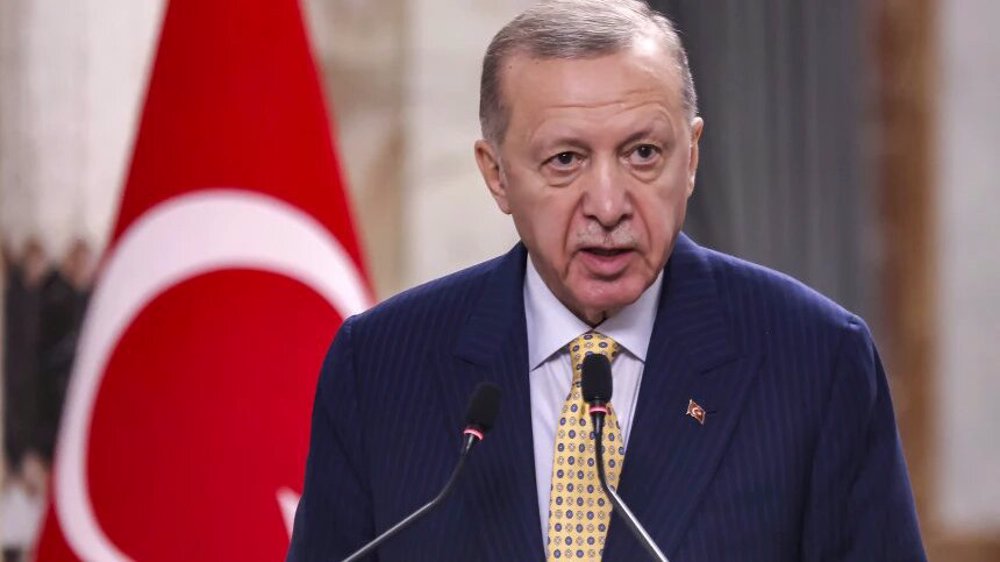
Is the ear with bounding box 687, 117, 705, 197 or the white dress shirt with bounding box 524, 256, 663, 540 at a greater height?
the ear with bounding box 687, 117, 705, 197

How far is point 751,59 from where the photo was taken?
5027 millimetres

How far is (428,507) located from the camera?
1.84 m

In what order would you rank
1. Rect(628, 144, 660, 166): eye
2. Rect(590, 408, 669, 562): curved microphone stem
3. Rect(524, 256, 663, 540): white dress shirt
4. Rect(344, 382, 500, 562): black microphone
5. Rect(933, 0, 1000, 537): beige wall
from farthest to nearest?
Rect(933, 0, 1000, 537): beige wall
Rect(524, 256, 663, 540): white dress shirt
Rect(628, 144, 660, 166): eye
Rect(344, 382, 500, 562): black microphone
Rect(590, 408, 669, 562): curved microphone stem

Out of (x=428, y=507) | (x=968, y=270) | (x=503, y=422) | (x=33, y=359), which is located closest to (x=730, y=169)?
(x=968, y=270)

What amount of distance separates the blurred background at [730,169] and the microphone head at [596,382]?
2122 mm

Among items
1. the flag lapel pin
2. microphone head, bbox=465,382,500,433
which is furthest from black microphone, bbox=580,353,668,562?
the flag lapel pin

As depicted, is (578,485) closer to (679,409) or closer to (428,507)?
(679,409)

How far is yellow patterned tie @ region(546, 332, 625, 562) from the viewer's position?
6.61 ft

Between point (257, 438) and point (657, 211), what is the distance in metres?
1.58

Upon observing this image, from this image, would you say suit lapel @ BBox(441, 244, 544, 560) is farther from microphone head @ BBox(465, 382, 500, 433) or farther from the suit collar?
microphone head @ BBox(465, 382, 500, 433)

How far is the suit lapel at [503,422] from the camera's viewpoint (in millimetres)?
2027

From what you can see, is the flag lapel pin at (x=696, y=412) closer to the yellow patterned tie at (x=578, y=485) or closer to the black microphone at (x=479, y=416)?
the yellow patterned tie at (x=578, y=485)

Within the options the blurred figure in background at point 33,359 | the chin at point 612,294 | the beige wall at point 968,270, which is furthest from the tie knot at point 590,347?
the beige wall at point 968,270

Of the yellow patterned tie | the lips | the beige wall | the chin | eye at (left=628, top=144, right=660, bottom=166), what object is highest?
eye at (left=628, top=144, right=660, bottom=166)
